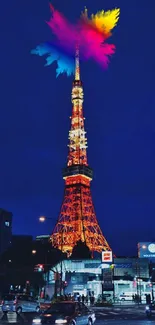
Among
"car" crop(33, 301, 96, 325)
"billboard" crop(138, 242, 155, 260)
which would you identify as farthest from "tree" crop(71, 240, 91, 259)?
"car" crop(33, 301, 96, 325)

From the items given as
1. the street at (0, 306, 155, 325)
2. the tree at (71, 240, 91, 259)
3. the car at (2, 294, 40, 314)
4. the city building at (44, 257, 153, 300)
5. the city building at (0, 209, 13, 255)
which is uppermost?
the city building at (0, 209, 13, 255)

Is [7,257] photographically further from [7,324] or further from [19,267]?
[7,324]

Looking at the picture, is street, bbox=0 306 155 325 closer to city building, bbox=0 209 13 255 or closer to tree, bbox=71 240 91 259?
tree, bbox=71 240 91 259

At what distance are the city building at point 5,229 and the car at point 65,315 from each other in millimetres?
120994

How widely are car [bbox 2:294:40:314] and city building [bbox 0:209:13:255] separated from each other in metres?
107

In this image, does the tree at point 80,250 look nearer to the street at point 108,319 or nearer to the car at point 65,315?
the street at point 108,319

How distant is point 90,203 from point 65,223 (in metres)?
7.80

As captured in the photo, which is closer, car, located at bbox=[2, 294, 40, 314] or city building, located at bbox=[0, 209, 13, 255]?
car, located at bbox=[2, 294, 40, 314]

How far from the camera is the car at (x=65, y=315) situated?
1599cm

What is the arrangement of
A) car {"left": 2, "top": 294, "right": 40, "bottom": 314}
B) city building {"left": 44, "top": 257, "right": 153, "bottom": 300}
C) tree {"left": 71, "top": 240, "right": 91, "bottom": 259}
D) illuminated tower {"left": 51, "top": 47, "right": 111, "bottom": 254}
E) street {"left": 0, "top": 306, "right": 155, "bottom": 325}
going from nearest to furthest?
street {"left": 0, "top": 306, "right": 155, "bottom": 325}
car {"left": 2, "top": 294, "right": 40, "bottom": 314}
city building {"left": 44, "top": 257, "right": 153, "bottom": 300}
tree {"left": 71, "top": 240, "right": 91, "bottom": 259}
illuminated tower {"left": 51, "top": 47, "right": 111, "bottom": 254}

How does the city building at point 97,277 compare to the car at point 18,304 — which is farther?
the city building at point 97,277

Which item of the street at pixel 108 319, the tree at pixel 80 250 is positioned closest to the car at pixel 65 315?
the street at pixel 108 319

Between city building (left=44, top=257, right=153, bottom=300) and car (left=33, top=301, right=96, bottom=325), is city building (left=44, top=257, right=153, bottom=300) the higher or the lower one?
the higher one

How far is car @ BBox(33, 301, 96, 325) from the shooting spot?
1599cm
